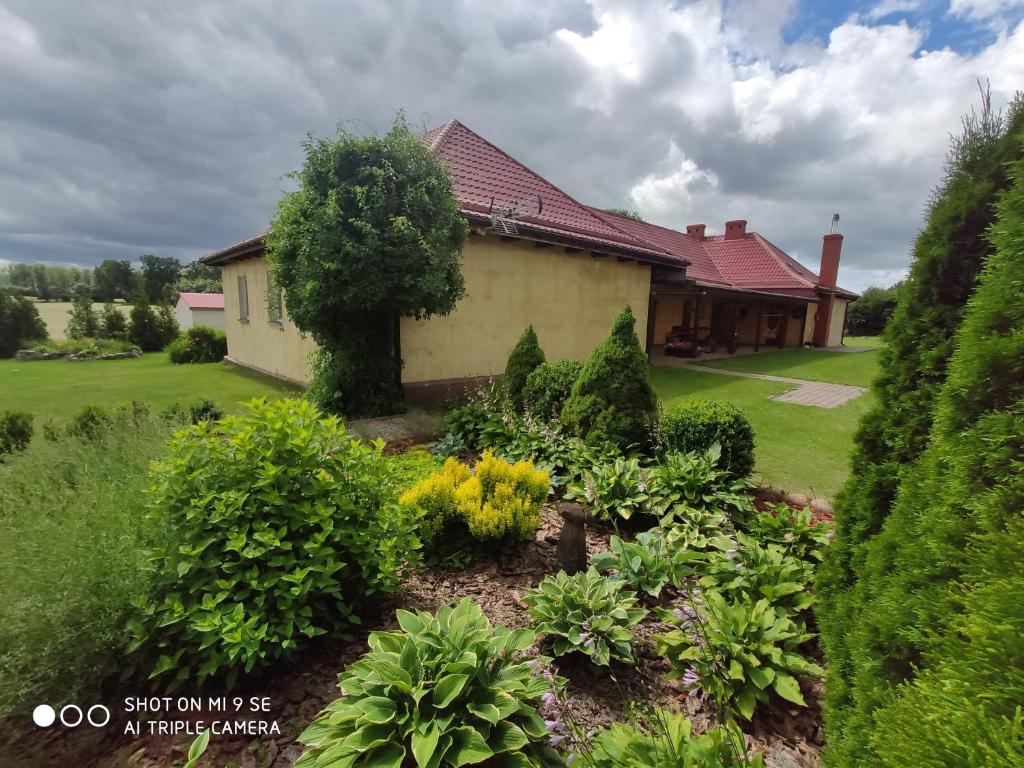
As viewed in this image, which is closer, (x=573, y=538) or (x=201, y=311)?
(x=573, y=538)

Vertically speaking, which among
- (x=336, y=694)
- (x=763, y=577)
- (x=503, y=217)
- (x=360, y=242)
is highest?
(x=503, y=217)

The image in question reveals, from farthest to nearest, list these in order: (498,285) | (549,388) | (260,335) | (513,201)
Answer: (260,335), (513,201), (498,285), (549,388)

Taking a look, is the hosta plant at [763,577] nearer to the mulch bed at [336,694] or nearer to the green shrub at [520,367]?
the mulch bed at [336,694]

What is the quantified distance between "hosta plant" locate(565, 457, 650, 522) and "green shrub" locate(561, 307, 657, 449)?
2.41 ft

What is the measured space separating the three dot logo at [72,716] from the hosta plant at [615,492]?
2.94 metres

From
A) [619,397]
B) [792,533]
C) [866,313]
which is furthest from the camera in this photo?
[866,313]

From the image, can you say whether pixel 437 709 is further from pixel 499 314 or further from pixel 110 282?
pixel 110 282

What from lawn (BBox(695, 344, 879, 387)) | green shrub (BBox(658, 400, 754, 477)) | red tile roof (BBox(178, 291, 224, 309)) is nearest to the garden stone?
green shrub (BBox(658, 400, 754, 477))

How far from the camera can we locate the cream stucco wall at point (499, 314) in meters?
8.87

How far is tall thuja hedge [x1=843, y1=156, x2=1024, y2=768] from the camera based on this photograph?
34.4 inches

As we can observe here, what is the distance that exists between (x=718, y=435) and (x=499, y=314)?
20.4 ft

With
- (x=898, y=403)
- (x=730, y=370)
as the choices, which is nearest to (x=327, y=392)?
(x=898, y=403)

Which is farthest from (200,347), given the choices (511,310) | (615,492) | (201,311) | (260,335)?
(615,492)

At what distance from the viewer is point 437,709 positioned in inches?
61.8
